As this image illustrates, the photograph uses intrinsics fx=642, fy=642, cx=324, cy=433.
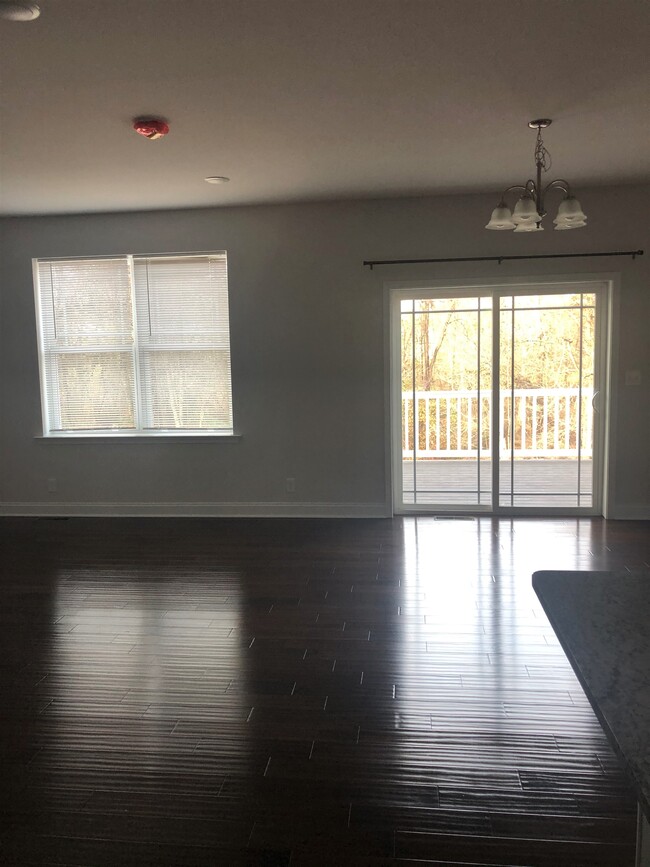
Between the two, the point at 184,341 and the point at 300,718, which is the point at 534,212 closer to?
the point at 300,718

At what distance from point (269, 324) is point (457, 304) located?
5.21ft

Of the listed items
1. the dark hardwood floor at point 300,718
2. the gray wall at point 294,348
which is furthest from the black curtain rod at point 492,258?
the dark hardwood floor at point 300,718

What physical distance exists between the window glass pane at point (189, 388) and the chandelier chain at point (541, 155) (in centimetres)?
291

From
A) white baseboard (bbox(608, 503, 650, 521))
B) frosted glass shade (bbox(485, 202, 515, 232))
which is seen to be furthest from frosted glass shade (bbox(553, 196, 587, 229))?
white baseboard (bbox(608, 503, 650, 521))

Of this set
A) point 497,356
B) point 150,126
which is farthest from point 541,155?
point 150,126

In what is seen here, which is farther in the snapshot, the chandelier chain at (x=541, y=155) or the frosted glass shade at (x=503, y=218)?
the chandelier chain at (x=541, y=155)

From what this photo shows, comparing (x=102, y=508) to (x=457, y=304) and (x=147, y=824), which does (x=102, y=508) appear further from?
(x=147, y=824)

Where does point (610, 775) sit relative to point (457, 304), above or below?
below

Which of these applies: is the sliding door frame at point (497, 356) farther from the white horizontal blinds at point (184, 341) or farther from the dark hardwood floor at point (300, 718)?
the white horizontal blinds at point (184, 341)

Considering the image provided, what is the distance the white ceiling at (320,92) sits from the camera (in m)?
2.39

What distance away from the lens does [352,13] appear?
2346 mm

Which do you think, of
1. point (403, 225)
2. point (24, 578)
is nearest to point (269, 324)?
point (403, 225)

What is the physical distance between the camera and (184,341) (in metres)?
5.63

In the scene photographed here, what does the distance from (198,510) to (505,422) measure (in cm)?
278
